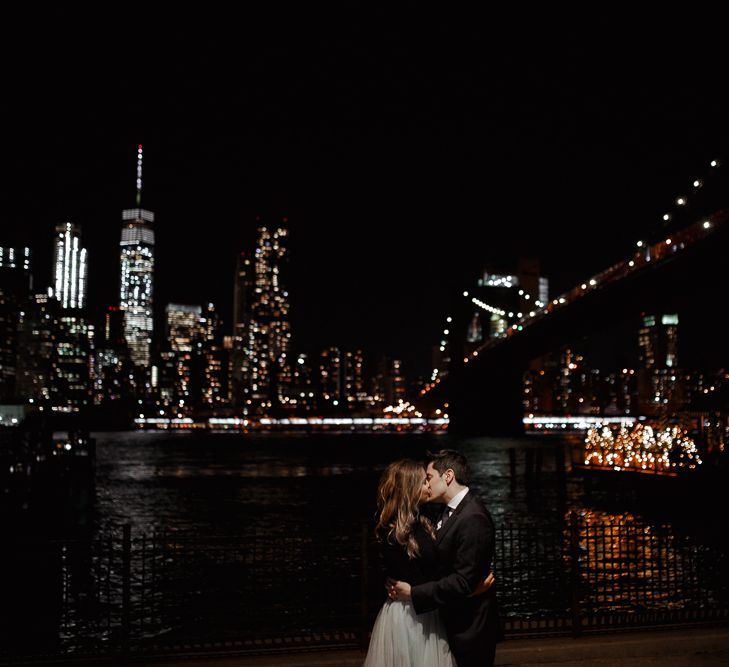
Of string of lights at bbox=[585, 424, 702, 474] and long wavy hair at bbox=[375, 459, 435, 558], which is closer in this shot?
long wavy hair at bbox=[375, 459, 435, 558]

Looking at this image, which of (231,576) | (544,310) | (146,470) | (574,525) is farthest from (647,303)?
(574,525)

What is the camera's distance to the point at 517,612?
13.1 m

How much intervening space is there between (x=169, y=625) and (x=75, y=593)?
10.2ft

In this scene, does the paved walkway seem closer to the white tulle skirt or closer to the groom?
the white tulle skirt

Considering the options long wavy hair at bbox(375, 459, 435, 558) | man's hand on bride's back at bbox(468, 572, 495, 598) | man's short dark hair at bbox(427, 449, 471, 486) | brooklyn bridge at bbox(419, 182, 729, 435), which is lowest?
man's hand on bride's back at bbox(468, 572, 495, 598)

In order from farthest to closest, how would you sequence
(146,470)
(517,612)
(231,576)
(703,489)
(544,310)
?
(544,310)
(146,470)
(703,489)
(231,576)
(517,612)

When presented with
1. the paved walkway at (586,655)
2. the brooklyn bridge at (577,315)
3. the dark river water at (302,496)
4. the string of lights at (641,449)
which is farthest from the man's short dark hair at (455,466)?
the brooklyn bridge at (577,315)

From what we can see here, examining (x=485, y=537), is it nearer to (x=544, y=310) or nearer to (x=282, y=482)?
(x=282, y=482)

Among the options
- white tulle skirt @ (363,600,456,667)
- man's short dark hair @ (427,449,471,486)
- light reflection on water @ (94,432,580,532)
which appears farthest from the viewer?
light reflection on water @ (94,432,580,532)

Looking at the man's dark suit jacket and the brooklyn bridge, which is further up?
the brooklyn bridge

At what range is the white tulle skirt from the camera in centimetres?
507

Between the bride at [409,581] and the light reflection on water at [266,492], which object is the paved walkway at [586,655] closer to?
the bride at [409,581]

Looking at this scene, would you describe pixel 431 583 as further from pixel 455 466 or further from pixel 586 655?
pixel 586 655

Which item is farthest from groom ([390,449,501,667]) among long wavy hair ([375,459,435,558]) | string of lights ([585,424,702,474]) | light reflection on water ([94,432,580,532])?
string of lights ([585,424,702,474])
